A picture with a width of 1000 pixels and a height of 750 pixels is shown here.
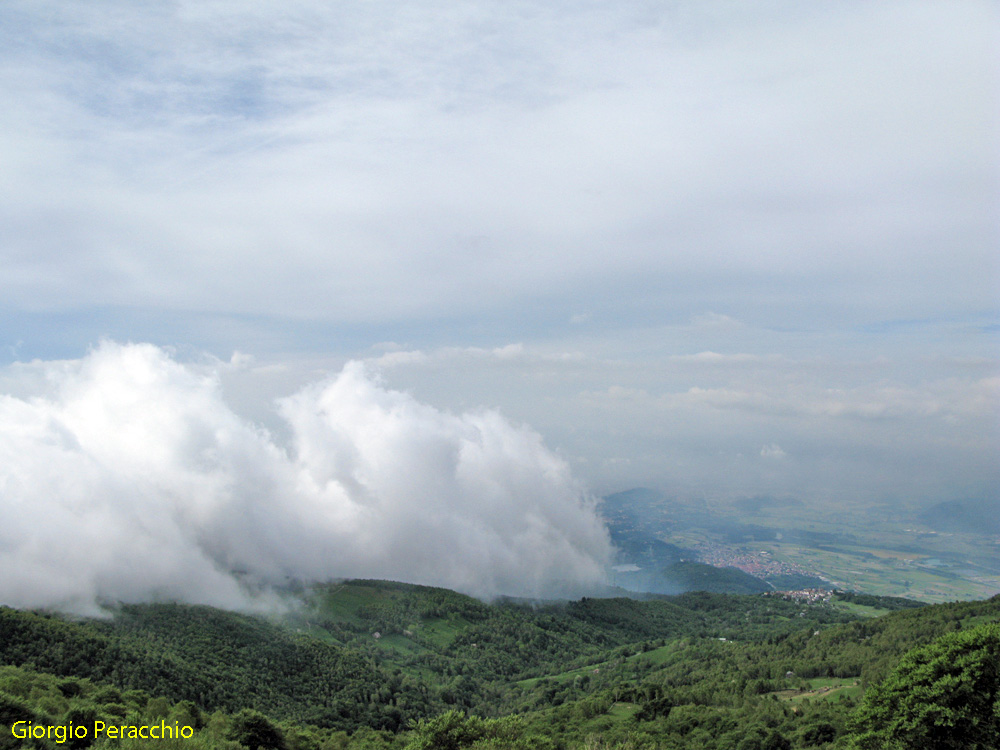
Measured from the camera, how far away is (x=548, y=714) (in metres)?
121

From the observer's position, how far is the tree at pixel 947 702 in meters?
46.9

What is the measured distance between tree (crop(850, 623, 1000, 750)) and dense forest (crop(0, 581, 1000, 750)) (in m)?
0.13

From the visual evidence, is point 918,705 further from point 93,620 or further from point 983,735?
point 93,620

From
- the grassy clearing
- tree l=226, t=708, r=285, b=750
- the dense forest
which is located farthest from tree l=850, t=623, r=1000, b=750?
tree l=226, t=708, r=285, b=750

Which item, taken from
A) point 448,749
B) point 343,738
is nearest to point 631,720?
point 343,738

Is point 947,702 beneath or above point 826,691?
above

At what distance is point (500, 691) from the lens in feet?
647

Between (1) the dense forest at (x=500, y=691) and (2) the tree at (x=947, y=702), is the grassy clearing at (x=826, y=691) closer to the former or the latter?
(1) the dense forest at (x=500, y=691)

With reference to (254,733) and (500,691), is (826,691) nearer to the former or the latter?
(254,733)

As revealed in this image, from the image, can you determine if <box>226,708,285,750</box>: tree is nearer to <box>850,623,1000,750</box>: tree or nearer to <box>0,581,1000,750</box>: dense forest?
<box>0,581,1000,750</box>: dense forest

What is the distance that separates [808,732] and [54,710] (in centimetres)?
9304

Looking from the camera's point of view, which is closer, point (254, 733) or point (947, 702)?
point (947, 702)

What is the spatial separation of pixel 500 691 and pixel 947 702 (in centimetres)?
17292

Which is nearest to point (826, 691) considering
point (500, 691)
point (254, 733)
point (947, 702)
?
point (947, 702)
